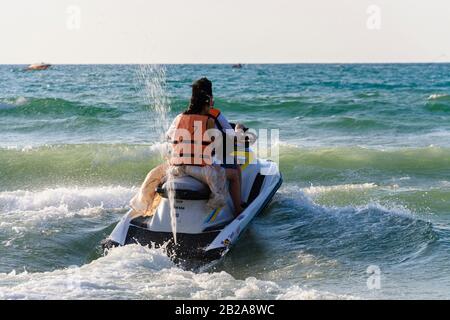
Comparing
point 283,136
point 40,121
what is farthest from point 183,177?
point 40,121

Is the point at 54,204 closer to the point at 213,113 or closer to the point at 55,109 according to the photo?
the point at 213,113

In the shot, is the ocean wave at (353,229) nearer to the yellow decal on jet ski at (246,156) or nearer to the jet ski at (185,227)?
the yellow decal on jet ski at (246,156)

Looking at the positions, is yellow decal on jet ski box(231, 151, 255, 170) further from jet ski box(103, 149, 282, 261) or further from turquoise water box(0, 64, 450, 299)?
jet ski box(103, 149, 282, 261)

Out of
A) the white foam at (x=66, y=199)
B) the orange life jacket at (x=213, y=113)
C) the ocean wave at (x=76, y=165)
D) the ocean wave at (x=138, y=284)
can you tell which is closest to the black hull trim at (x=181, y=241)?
the ocean wave at (x=138, y=284)

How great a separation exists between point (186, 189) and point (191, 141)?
52 cm

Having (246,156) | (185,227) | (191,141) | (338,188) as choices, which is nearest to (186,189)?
(185,227)

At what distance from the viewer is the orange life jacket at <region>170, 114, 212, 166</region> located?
24.3 ft

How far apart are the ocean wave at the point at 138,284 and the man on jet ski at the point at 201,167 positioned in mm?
993

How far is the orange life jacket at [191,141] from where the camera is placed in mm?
7402

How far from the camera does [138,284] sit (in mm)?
6250

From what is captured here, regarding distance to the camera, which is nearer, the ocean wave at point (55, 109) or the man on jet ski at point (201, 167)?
the man on jet ski at point (201, 167)

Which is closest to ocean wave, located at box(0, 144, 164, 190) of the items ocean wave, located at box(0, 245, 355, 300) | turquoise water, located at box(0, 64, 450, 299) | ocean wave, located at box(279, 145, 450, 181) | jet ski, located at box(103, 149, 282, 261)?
turquoise water, located at box(0, 64, 450, 299)
